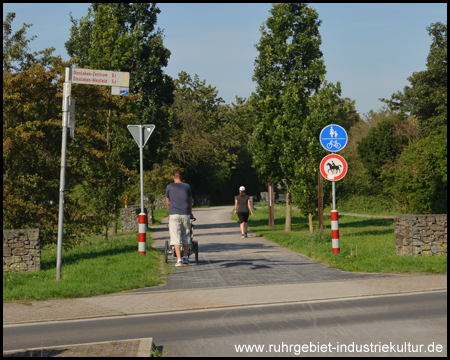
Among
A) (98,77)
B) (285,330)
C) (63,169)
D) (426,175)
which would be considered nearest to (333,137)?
(98,77)

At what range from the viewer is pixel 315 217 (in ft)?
63.6

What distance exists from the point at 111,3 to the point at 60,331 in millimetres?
21441

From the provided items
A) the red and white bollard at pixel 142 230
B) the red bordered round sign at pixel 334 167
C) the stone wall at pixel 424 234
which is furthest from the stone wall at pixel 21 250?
the stone wall at pixel 424 234

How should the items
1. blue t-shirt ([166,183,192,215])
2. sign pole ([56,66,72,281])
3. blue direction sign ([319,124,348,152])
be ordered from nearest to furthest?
sign pole ([56,66,72,281]), blue t-shirt ([166,183,192,215]), blue direction sign ([319,124,348,152])

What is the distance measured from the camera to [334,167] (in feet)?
43.8

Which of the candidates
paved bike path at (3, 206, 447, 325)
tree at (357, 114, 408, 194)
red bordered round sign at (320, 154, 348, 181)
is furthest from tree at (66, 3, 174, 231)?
tree at (357, 114, 408, 194)

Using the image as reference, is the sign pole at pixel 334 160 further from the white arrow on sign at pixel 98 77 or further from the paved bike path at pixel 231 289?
the white arrow on sign at pixel 98 77

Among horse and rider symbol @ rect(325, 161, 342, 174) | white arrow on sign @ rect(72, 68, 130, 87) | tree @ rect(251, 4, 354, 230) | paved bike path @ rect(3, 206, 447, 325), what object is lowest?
paved bike path @ rect(3, 206, 447, 325)

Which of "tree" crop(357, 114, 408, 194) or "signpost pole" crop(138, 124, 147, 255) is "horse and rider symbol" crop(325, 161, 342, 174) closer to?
"signpost pole" crop(138, 124, 147, 255)

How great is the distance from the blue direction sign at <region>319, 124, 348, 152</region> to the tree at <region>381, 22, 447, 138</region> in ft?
56.9

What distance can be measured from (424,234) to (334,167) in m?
2.71

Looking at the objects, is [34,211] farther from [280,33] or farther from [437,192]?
[437,192]

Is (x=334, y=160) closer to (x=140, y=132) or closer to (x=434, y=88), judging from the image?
(x=140, y=132)

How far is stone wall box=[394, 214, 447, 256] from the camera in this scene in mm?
12016
